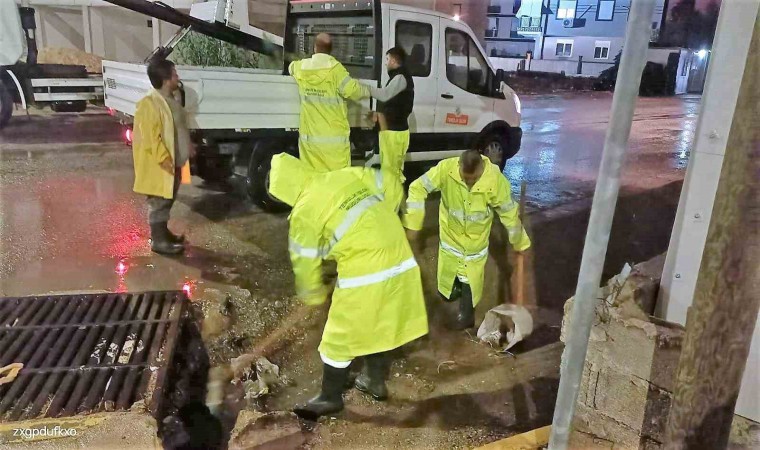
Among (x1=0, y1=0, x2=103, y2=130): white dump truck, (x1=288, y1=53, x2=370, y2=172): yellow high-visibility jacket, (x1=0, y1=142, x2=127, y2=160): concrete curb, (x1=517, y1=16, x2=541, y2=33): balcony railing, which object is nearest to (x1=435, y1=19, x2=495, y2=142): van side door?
(x1=288, y1=53, x2=370, y2=172): yellow high-visibility jacket

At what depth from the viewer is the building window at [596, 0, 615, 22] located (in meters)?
37.8

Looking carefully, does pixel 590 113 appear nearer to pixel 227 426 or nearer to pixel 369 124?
pixel 369 124

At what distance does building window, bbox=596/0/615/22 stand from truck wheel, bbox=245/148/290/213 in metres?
37.3

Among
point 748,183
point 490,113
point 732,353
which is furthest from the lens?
point 490,113

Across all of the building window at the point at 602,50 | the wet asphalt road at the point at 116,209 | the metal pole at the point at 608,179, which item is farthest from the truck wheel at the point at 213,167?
the building window at the point at 602,50

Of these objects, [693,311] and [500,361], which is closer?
[693,311]

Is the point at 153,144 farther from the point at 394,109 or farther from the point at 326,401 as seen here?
the point at 326,401

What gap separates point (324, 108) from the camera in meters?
5.90

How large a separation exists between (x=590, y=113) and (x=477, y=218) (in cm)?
1612

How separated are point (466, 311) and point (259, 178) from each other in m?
3.08

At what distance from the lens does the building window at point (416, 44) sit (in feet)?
22.6

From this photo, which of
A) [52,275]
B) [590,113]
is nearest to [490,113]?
[52,275]

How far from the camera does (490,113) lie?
8180 mm

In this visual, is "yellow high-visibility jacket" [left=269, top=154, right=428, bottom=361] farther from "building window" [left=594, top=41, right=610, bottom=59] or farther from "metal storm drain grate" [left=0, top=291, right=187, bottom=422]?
"building window" [left=594, top=41, right=610, bottom=59]
